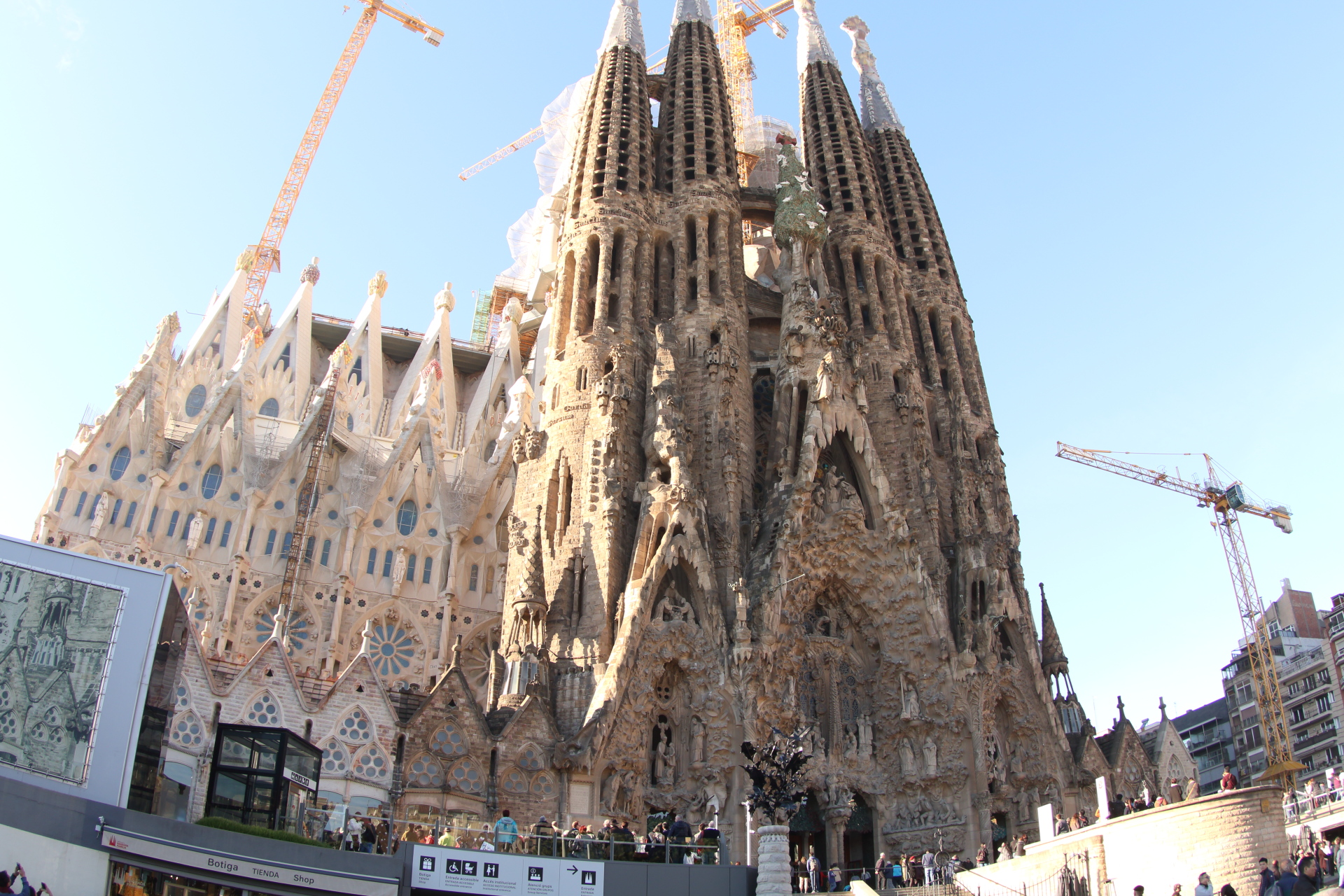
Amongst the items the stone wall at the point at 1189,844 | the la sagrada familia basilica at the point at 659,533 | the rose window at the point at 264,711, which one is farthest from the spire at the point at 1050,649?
the rose window at the point at 264,711

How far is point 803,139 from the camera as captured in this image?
46.1 metres

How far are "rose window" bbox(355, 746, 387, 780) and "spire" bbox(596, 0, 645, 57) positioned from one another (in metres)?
27.4

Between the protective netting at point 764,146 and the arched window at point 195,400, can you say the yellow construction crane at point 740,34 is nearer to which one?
the protective netting at point 764,146

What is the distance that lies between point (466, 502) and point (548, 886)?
21.3m

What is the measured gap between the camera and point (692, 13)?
44719 millimetres

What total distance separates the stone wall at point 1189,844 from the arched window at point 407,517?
24025mm

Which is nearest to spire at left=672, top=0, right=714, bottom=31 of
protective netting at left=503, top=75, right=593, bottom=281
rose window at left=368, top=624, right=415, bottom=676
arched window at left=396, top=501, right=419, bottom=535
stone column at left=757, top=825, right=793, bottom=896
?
protective netting at left=503, top=75, right=593, bottom=281

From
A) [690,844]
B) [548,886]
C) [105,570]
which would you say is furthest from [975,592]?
[105,570]

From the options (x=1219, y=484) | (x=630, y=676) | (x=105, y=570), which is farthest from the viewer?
(x=1219, y=484)

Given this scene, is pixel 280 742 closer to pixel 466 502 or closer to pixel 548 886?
pixel 548 886

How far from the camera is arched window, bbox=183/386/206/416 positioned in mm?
41688

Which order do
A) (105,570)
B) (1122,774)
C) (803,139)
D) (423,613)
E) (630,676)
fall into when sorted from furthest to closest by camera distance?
(803,139), (423,613), (1122,774), (630,676), (105,570)

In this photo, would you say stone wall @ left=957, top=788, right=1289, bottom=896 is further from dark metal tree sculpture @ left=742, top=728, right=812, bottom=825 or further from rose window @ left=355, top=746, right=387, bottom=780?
rose window @ left=355, top=746, right=387, bottom=780

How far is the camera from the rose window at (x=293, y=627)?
34.9m
